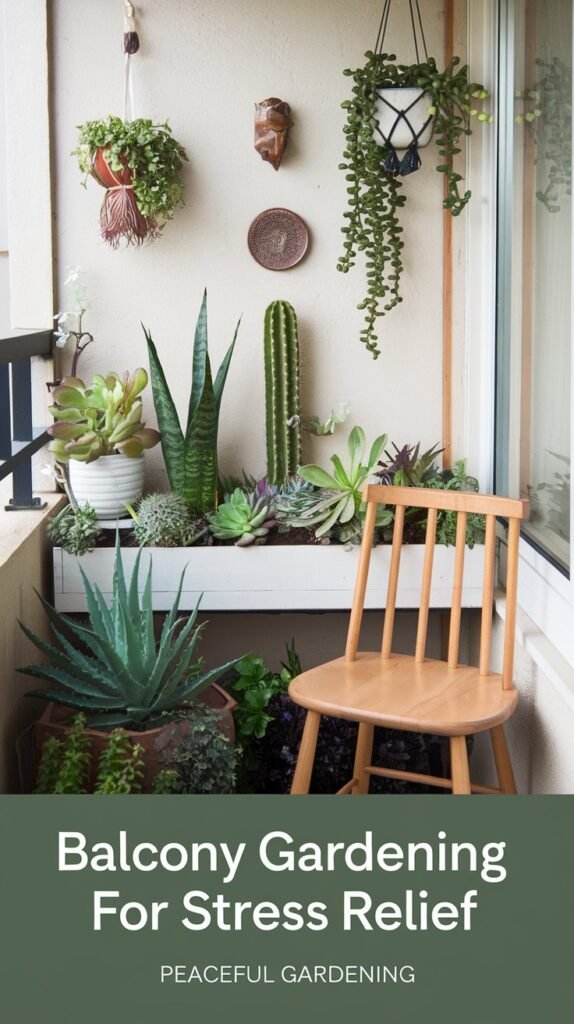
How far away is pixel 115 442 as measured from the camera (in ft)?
10.8

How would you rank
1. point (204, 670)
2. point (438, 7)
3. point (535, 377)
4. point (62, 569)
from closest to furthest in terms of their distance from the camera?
point (535, 377) < point (62, 569) < point (438, 7) < point (204, 670)

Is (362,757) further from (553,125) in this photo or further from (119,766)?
(553,125)

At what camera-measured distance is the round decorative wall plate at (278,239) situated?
11.5 feet

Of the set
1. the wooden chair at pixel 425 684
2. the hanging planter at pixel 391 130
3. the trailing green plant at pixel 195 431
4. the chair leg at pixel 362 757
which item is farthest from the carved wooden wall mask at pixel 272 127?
the chair leg at pixel 362 757

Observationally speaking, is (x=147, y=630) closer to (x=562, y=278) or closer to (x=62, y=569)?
(x=62, y=569)

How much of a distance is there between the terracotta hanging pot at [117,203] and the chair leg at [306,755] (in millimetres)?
1627

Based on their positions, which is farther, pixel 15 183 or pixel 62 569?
pixel 15 183

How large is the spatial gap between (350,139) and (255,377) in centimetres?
80

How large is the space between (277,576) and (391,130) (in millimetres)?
1383

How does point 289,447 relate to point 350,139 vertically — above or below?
below

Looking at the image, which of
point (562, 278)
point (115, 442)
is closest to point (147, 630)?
point (115, 442)

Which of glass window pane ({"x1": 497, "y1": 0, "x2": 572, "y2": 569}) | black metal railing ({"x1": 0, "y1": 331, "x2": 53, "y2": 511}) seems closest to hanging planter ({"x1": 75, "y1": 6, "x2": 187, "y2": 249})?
black metal railing ({"x1": 0, "y1": 331, "x2": 53, "y2": 511})

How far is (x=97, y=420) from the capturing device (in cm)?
335
